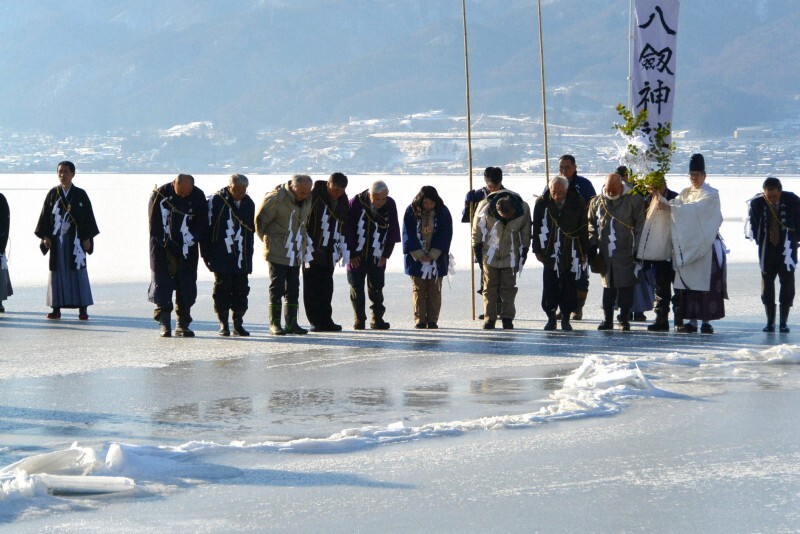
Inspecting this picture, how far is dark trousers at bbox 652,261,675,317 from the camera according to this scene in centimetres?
1156

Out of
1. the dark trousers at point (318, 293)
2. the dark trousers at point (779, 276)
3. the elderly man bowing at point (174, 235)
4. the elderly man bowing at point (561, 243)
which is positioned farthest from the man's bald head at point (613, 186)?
the elderly man bowing at point (174, 235)

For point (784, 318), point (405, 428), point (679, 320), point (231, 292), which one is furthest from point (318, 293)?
point (405, 428)

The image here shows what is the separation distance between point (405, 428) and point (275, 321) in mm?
4211

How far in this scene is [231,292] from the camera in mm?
11086

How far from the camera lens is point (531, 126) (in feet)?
543

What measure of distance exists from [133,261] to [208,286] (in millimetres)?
5219

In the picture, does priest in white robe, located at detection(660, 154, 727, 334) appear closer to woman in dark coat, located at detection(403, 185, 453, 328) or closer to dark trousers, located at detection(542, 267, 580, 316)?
dark trousers, located at detection(542, 267, 580, 316)

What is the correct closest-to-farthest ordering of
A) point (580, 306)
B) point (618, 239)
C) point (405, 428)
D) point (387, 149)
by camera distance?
point (405, 428)
point (618, 239)
point (580, 306)
point (387, 149)

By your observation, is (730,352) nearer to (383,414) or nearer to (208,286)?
(383,414)

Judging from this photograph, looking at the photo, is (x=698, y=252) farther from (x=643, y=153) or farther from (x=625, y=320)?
(x=643, y=153)

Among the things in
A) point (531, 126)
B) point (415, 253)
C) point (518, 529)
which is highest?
point (531, 126)

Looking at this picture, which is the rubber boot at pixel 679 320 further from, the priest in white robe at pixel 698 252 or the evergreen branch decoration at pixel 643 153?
the evergreen branch decoration at pixel 643 153

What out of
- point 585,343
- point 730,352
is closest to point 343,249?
point 585,343

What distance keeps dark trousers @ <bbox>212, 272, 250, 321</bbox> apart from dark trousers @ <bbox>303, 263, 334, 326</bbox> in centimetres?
67
